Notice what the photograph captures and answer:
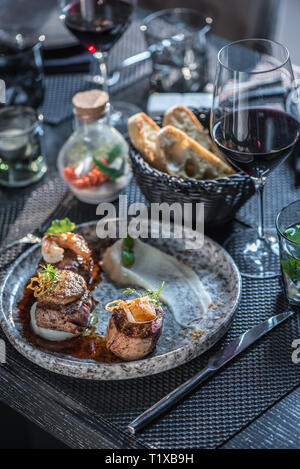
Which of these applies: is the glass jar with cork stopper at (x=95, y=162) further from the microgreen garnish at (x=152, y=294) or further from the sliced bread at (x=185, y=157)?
the microgreen garnish at (x=152, y=294)

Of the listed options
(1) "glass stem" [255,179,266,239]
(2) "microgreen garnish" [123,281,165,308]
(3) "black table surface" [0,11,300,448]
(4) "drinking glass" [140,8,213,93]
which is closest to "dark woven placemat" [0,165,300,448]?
(3) "black table surface" [0,11,300,448]

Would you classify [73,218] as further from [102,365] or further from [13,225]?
[102,365]

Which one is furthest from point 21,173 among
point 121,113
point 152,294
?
point 152,294

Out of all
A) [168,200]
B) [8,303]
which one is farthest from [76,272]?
[168,200]

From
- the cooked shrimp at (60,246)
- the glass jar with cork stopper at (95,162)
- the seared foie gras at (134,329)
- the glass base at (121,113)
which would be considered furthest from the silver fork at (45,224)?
the seared foie gras at (134,329)

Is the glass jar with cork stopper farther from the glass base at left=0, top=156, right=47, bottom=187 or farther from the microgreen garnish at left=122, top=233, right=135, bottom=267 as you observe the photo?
the microgreen garnish at left=122, top=233, right=135, bottom=267

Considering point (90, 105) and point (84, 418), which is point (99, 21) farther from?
point (84, 418)
